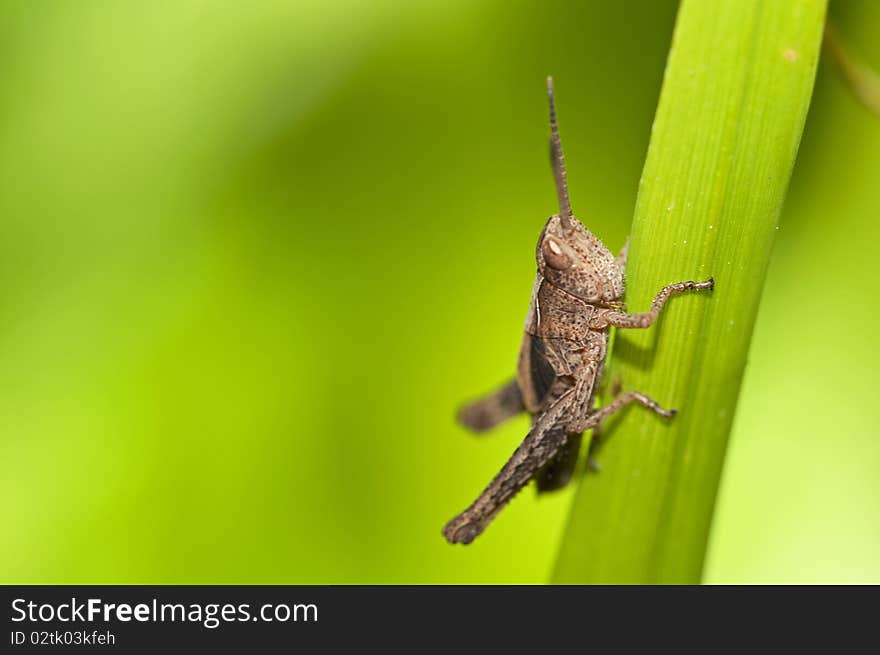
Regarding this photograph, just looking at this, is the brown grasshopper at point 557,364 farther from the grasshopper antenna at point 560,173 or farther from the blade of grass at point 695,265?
the blade of grass at point 695,265

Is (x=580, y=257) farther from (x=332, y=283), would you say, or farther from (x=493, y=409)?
(x=332, y=283)

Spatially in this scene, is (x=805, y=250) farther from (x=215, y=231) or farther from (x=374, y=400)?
(x=215, y=231)

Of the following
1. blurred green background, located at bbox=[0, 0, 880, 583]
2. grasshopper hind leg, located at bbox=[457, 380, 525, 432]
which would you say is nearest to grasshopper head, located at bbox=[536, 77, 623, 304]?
blurred green background, located at bbox=[0, 0, 880, 583]

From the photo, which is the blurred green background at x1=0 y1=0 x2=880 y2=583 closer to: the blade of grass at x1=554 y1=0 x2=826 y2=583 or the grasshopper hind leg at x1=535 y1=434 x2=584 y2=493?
the grasshopper hind leg at x1=535 y1=434 x2=584 y2=493

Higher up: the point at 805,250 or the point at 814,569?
the point at 805,250

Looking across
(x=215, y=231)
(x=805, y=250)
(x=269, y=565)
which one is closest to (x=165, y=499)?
(x=269, y=565)
